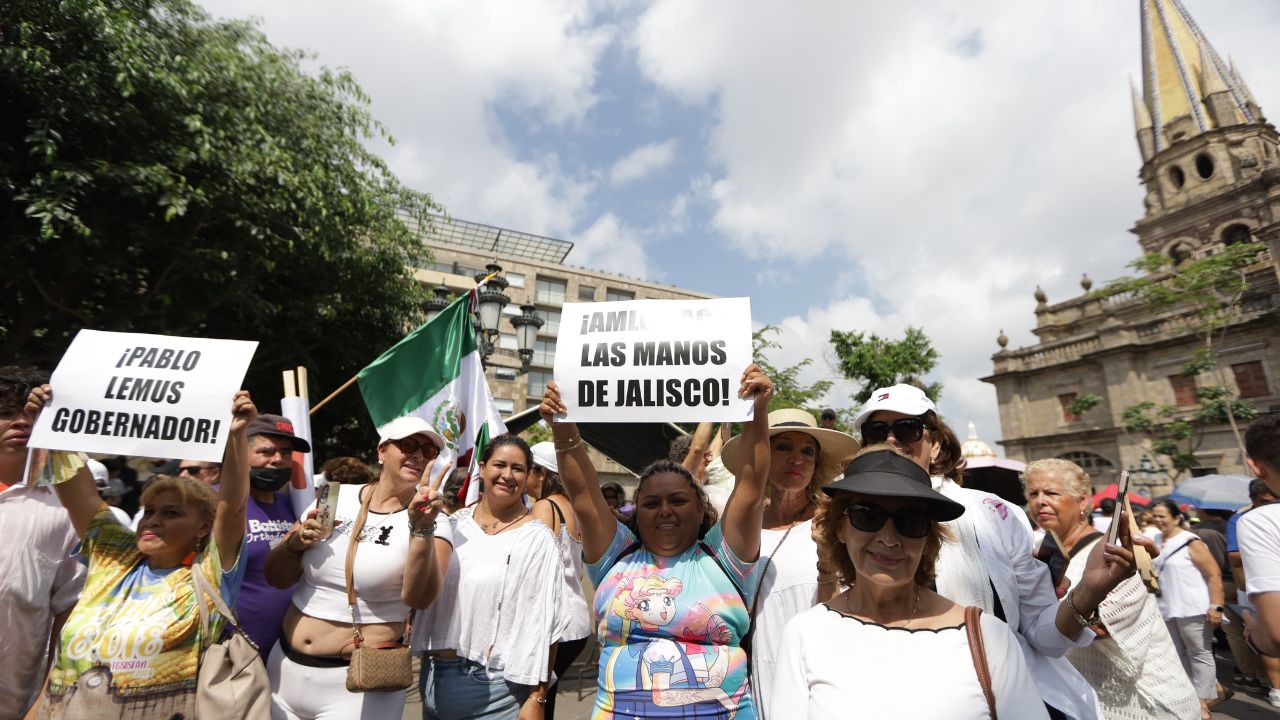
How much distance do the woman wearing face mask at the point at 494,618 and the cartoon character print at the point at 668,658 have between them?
71cm

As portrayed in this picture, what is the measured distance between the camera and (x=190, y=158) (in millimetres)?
8531

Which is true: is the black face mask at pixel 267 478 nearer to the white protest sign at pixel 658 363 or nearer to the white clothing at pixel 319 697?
the white clothing at pixel 319 697

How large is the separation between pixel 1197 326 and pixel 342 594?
38505mm

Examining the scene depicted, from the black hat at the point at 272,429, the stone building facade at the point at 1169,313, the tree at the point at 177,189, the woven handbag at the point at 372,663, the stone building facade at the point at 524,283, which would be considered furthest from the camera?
the stone building facade at the point at 524,283

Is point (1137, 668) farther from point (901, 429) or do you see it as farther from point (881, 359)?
point (881, 359)

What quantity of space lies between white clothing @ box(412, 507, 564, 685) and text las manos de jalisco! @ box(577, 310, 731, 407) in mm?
948

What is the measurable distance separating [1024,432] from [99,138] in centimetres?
4150

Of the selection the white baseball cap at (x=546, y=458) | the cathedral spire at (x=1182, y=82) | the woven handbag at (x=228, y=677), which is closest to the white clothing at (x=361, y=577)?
the woven handbag at (x=228, y=677)

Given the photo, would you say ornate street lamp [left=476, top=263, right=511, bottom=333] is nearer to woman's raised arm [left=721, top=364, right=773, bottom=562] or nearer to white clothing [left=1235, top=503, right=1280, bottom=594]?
woman's raised arm [left=721, top=364, right=773, bottom=562]

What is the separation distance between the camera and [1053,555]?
358cm

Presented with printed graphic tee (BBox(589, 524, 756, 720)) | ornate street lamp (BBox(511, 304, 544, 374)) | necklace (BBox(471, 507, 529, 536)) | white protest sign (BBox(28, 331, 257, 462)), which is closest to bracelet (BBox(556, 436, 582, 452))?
printed graphic tee (BBox(589, 524, 756, 720))

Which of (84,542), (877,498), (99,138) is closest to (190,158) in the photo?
(99,138)

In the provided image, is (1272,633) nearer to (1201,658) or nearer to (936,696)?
(936,696)

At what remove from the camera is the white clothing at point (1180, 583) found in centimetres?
608
